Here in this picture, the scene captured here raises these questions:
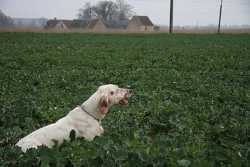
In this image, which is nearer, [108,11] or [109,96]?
[109,96]

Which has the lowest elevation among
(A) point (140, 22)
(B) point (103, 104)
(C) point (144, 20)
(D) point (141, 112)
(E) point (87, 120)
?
(A) point (140, 22)

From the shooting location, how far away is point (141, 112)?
848 cm

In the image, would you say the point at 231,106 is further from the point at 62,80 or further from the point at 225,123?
the point at 62,80

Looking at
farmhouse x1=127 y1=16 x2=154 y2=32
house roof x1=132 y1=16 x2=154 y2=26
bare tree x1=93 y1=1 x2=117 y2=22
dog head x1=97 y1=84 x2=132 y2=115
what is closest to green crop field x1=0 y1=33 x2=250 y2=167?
dog head x1=97 y1=84 x2=132 y2=115

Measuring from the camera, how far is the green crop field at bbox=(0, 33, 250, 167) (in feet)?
14.6

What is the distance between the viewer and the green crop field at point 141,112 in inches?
175

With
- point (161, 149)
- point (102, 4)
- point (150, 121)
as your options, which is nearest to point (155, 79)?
point (150, 121)

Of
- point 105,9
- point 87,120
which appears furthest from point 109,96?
point 105,9

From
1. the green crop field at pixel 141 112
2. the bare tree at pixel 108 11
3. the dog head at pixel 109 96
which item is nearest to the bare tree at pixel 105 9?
the bare tree at pixel 108 11

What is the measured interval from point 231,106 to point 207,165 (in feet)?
17.1

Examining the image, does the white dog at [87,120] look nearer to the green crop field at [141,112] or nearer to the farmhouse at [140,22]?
the green crop field at [141,112]

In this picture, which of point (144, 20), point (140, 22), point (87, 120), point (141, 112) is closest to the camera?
point (87, 120)

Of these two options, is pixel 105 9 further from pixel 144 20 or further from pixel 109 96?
pixel 109 96

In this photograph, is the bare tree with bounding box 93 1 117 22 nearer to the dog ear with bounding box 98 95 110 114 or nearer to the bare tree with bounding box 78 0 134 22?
the bare tree with bounding box 78 0 134 22
